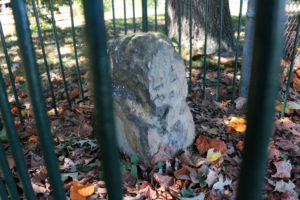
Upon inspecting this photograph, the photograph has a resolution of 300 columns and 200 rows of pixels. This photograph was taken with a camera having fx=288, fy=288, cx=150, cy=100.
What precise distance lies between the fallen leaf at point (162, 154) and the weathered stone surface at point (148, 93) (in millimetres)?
33

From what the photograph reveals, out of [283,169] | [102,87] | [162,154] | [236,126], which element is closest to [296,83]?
[236,126]

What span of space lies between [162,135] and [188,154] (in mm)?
265

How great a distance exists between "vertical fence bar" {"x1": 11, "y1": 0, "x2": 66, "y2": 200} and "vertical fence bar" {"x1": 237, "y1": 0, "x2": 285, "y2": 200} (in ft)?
1.76

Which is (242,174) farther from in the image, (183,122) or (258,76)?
(183,122)

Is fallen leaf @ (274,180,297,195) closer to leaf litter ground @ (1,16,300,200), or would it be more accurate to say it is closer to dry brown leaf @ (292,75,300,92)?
leaf litter ground @ (1,16,300,200)

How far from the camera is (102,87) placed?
0.55m

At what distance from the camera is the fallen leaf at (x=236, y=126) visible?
2.52 metres

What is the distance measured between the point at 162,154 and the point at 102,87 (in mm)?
1680

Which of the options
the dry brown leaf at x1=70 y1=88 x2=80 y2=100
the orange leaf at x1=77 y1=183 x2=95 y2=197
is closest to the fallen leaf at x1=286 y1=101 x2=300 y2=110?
the orange leaf at x1=77 y1=183 x2=95 y2=197

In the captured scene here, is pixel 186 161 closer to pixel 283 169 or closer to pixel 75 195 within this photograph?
pixel 283 169

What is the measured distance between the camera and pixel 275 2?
0.43m

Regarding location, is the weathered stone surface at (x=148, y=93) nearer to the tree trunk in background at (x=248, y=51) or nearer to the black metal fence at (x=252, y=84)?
the tree trunk in background at (x=248, y=51)

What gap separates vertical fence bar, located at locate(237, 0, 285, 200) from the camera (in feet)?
1.42

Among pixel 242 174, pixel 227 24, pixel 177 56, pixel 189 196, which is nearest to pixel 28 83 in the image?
pixel 242 174
